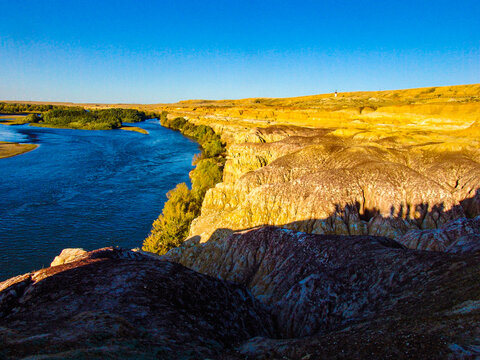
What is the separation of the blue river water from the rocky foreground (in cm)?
2613

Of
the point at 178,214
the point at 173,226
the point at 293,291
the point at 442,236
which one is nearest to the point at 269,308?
the point at 293,291

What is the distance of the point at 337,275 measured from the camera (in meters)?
11.8

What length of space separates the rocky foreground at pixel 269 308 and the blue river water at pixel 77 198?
85.7 feet

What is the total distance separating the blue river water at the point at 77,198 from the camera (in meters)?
36.6

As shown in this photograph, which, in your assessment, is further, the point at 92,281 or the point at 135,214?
the point at 135,214

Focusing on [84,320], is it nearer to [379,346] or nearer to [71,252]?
[379,346]

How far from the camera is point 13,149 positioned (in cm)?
8344

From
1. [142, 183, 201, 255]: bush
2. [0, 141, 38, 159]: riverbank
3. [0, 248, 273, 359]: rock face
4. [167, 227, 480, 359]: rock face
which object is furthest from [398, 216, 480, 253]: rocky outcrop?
[0, 141, 38, 159]: riverbank

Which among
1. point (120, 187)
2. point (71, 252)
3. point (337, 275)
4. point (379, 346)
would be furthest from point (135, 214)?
point (379, 346)

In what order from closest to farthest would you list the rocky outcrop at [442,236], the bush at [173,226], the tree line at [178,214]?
1. the rocky outcrop at [442,236]
2. the bush at [173,226]
3. the tree line at [178,214]

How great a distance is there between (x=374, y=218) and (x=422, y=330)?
56.2 feet

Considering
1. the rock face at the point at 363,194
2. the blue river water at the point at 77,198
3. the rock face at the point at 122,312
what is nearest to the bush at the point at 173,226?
the rock face at the point at 363,194

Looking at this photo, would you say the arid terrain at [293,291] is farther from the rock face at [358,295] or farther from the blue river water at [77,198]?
the blue river water at [77,198]

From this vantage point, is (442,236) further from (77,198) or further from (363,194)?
(77,198)
